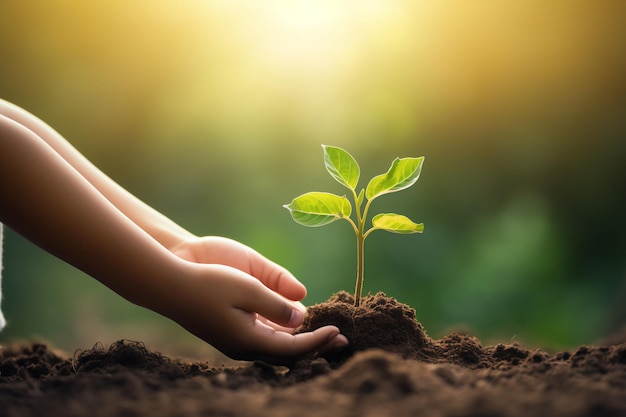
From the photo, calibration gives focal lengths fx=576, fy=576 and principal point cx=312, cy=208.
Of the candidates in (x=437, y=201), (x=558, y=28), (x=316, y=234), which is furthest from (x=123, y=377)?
(x=558, y=28)

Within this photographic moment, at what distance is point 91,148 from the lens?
8.36ft

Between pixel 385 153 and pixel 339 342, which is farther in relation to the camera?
pixel 385 153

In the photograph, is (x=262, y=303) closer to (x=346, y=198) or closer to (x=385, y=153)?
(x=346, y=198)

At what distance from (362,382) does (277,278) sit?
459 millimetres

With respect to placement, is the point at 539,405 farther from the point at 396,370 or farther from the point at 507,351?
the point at 507,351

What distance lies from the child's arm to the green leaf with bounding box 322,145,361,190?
0.77ft

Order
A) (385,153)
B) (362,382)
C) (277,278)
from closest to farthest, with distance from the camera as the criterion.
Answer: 1. (362,382)
2. (277,278)
3. (385,153)

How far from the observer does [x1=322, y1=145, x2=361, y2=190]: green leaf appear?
3.19 feet

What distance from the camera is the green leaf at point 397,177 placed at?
0.96 metres

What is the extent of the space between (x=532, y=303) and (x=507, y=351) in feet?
5.02

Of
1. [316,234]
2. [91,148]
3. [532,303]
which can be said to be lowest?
[532,303]

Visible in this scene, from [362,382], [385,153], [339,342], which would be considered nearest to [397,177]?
[339,342]

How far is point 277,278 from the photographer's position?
1.09m

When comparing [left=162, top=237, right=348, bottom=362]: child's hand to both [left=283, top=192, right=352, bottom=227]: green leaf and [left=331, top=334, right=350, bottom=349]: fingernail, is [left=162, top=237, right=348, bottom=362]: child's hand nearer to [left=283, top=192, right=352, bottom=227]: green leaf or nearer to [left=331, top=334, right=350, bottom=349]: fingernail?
[left=331, top=334, right=350, bottom=349]: fingernail
